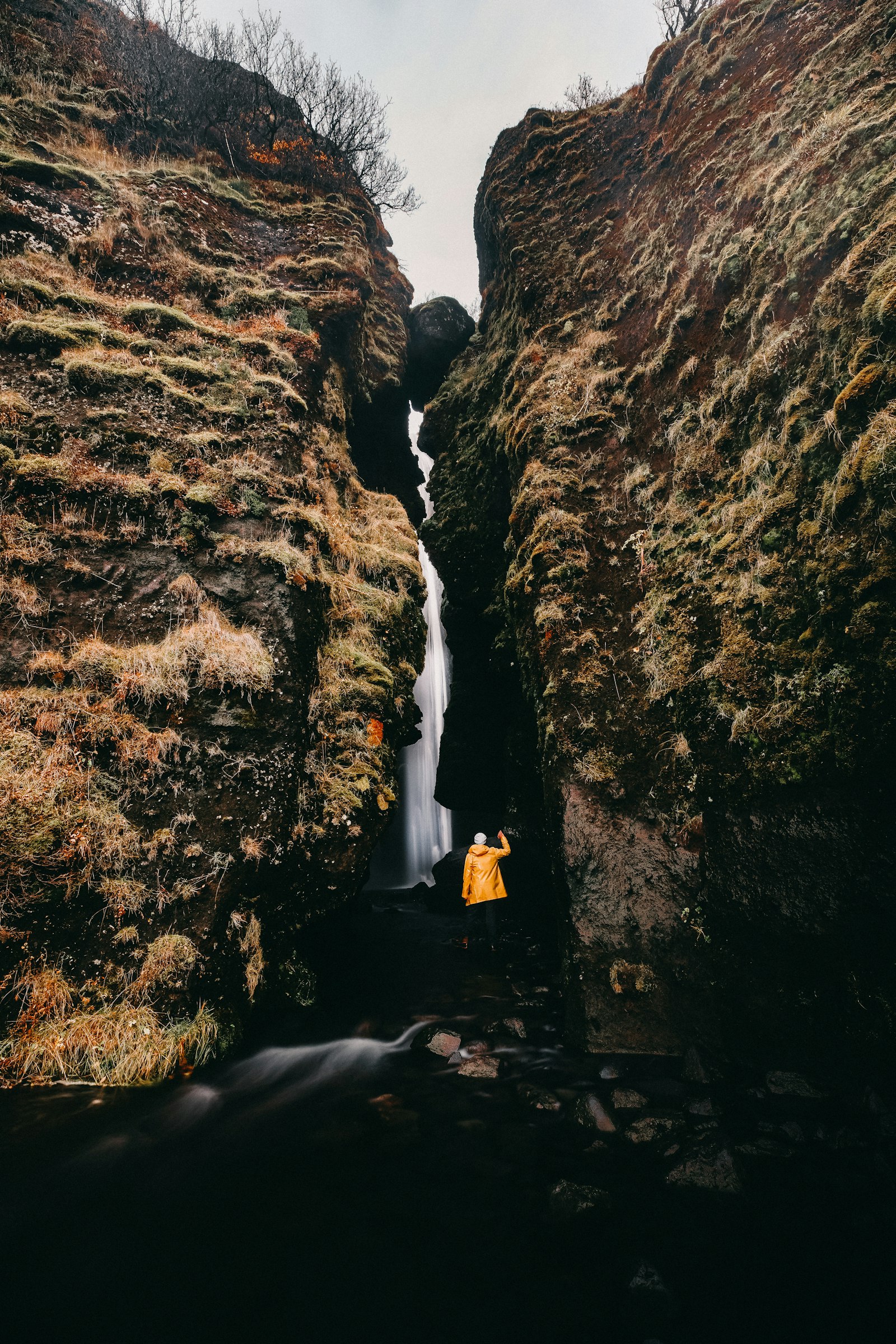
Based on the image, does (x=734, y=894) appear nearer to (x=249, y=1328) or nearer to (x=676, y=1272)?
(x=676, y=1272)

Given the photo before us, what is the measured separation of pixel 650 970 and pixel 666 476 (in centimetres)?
593

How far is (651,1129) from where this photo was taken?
3857mm

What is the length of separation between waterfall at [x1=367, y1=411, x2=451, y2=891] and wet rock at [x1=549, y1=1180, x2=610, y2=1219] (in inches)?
854

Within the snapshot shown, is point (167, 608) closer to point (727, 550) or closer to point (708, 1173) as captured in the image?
point (727, 550)

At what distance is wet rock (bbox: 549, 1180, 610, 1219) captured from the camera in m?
3.13

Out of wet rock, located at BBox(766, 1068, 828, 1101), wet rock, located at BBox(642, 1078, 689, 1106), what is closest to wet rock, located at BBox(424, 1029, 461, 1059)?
wet rock, located at BBox(642, 1078, 689, 1106)

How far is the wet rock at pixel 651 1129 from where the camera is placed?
3.78 m

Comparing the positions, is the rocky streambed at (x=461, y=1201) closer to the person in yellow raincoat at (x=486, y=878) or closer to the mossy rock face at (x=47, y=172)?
the person in yellow raincoat at (x=486, y=878)

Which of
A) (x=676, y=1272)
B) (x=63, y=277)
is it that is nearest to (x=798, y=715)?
(x=676, y=1272)

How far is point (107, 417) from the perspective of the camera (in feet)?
23.1

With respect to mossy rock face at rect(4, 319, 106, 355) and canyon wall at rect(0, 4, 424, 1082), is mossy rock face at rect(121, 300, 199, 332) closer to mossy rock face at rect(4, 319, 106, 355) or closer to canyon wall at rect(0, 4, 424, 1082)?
canyon wall at rect(0, 4, 424, 1082)

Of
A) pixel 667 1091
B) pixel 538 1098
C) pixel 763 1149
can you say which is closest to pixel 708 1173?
pixel 763 1149

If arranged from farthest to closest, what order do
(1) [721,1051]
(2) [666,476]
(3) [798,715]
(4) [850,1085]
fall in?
(2) [666,476] < (1) [721,1051] < (3) [798,715] < (4) [850,1085]

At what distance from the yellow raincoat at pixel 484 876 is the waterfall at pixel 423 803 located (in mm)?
15878
